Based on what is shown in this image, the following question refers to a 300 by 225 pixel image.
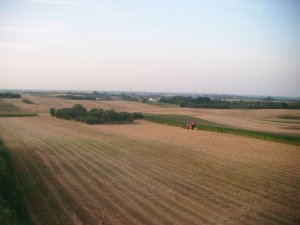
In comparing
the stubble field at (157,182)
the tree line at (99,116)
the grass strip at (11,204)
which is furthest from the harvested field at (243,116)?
the grass strip at (11,204)

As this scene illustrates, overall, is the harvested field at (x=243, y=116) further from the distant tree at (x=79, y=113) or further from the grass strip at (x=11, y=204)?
the grass strip at (x=11, y=204)

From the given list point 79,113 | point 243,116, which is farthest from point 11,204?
point 243,116

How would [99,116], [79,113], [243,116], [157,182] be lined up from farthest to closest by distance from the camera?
[243,116] → [79,113] → [99,116] → [157,182]

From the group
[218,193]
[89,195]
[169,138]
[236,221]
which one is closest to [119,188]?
[89,195]

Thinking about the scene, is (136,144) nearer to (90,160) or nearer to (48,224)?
(90,160)

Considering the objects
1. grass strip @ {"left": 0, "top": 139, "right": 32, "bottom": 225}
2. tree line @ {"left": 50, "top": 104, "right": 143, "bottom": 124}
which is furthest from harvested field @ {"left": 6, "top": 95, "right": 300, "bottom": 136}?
grass strip @ {"left": 0, "top": 139, "right": 32, "bottom": 225}

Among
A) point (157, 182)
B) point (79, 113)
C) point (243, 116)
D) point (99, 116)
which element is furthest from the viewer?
point (243, 116)

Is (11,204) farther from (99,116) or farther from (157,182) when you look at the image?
(99,116)
